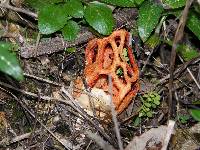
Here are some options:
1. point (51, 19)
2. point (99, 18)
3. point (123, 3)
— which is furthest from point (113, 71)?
point (51, 19)

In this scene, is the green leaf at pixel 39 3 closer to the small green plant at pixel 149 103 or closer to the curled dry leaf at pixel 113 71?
the curled dry leaf at pixel 113 71

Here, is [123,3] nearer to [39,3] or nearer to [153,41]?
[153,41]

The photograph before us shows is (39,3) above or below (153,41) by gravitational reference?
above

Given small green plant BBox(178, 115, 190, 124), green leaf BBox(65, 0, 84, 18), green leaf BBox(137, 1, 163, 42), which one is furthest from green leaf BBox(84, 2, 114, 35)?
small green plant BBox(178, 115, 190, 124)

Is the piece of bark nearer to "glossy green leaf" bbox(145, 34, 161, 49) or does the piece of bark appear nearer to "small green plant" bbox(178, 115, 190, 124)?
"glossy green leaf" bbox(145, 34, 161, 49)

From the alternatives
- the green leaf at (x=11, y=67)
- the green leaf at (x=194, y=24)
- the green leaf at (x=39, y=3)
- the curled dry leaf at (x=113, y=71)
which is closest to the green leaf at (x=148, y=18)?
the curled dry leaf at (x=113, y=71)

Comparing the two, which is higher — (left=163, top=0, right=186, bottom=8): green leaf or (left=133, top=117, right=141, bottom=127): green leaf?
(left=163, top=0, right=186, bottom=8): green leaf
